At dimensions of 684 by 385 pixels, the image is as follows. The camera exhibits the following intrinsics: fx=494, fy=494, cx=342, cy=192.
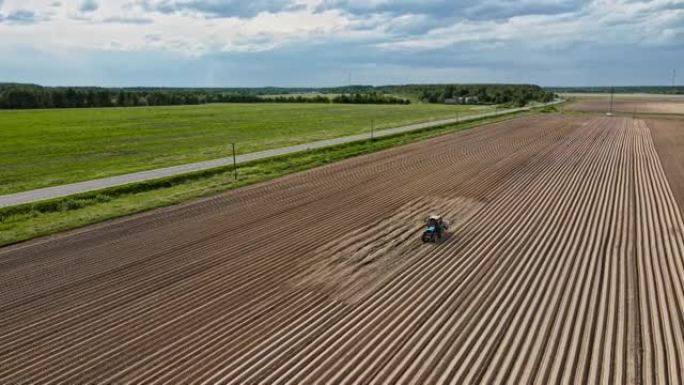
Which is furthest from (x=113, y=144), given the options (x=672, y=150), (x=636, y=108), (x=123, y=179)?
(x=636, y=108)

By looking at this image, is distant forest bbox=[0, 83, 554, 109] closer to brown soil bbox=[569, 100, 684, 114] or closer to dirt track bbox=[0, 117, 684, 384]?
brown soil bbox=[569, 100, 684, 114]

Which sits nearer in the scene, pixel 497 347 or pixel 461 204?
pixel 497 347

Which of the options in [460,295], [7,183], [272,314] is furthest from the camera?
[7,183]

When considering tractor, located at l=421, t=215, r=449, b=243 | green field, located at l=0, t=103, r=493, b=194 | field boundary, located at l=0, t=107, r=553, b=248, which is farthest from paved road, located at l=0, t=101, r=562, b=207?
tractor, located at l=421, t=215, r=449, b=243

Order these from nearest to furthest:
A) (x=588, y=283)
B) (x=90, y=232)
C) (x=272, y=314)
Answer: (x=272, y=314), (x=588, y=283), (x=90, y=232)

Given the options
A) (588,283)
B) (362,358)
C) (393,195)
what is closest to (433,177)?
(393,195)

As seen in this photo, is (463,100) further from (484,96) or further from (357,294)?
(357,294)

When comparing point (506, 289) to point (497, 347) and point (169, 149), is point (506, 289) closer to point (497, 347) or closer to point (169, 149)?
point (497, 347)
